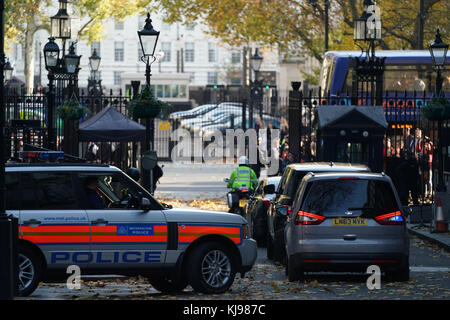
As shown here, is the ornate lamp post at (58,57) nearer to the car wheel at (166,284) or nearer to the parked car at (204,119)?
the car wheel at (166,284)

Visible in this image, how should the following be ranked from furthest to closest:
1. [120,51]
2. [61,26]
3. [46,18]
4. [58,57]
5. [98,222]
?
[120,51] < [46,18] < [61,26] < [58,57] < [98,222]

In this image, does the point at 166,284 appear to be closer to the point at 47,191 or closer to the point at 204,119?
the point at 47,191

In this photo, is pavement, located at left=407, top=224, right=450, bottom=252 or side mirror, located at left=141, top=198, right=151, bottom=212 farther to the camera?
pavement, located at left=407, top=224, right=450, bottom=252

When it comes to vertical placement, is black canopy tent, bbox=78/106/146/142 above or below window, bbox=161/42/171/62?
below

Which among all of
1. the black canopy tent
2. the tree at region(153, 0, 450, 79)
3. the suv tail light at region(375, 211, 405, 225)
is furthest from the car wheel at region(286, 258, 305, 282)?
the tree at region(153, 0, 450, 79)

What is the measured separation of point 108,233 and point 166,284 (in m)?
1.22

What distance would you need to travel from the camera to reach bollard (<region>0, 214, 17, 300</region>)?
34.5 ft

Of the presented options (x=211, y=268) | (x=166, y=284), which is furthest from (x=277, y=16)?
(x=211, y=268)

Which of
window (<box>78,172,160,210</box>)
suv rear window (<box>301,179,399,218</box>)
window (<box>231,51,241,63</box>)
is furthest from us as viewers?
window (<box>231,51,241,63</box>)

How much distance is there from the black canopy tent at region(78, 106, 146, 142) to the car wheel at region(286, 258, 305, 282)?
489 inches

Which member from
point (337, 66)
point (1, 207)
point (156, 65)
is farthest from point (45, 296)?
point (156, 65)

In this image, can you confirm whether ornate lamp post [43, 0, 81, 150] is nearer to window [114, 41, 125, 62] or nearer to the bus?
the bus

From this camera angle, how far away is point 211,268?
44.7ft

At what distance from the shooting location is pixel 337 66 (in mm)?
37531
